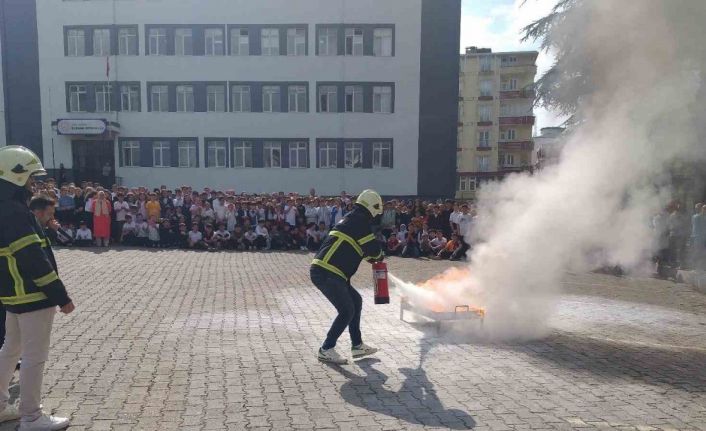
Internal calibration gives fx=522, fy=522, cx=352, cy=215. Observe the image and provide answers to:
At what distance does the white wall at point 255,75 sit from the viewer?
31.2 m

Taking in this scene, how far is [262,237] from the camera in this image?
686 inches

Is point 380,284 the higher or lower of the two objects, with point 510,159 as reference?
lower

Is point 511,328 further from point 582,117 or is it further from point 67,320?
point 67,320

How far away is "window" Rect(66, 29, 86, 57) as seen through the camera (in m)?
31.8

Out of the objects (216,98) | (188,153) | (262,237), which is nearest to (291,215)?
(262,237)

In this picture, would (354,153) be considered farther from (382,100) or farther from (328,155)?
(382,100)

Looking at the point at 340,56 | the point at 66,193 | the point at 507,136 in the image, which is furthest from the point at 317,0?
the point at 507,136

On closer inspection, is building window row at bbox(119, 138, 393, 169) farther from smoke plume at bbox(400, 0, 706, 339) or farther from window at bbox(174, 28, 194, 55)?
smoke plume at bbox(400, 0, 706, 339)

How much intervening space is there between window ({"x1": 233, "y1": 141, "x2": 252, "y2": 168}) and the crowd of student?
13.3 metres

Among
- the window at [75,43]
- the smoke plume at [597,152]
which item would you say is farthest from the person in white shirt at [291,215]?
the window at [75,43]

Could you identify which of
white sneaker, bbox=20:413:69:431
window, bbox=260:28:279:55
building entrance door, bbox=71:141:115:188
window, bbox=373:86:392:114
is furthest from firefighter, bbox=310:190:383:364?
Answer: building entrance door, bbox=71:141:115:188

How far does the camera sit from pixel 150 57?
31.4 meters

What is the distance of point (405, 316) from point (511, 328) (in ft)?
5.33

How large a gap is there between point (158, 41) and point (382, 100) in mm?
13999
